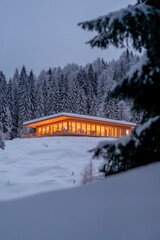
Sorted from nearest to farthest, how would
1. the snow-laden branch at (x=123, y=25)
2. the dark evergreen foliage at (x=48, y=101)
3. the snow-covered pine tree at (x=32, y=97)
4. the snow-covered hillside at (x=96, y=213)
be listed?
the snow-covered hillside at (x=96, y=213)
the snow-laden branch at (x=123, y=25)
the dark evergreen foliage at (x=48, y=101)
the snow-covered pine tree at (x=32, y=97)

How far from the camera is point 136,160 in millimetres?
4922

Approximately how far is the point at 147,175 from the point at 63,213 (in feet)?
3.91

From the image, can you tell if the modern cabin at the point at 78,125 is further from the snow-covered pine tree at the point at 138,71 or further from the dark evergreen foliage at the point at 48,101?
the snow-covered pine tree at the point at 138,71

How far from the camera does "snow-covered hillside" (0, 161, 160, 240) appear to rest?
3.31m

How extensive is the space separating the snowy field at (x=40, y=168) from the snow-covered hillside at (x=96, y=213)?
23.6 feet

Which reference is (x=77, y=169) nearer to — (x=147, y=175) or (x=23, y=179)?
(x=23, y=179)

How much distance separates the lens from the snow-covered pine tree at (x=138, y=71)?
167 inches

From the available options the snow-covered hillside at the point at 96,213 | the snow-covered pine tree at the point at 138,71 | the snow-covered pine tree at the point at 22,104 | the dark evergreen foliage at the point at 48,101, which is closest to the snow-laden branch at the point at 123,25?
the snow-covered pine tree at the point at 138,71

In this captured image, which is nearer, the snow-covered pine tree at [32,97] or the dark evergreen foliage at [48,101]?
the dark evergreen foliage at [48,101]

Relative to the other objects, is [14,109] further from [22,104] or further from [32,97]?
[32,97]

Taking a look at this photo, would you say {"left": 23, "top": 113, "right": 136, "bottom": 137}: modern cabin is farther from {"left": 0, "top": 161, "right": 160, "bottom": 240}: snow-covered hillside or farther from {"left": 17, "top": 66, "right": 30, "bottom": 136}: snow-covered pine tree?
{"left": 0, "top": 161, "right": 160, "bottom": 240}: snow-covered hillside

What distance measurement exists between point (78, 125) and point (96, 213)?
4128 centimetres

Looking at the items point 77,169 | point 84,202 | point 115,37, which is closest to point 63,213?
point 84,202

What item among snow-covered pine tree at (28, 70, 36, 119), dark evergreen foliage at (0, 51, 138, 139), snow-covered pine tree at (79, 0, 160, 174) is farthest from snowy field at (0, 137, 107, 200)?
snow-covered pine tree at (28, 70, 36, 119)
